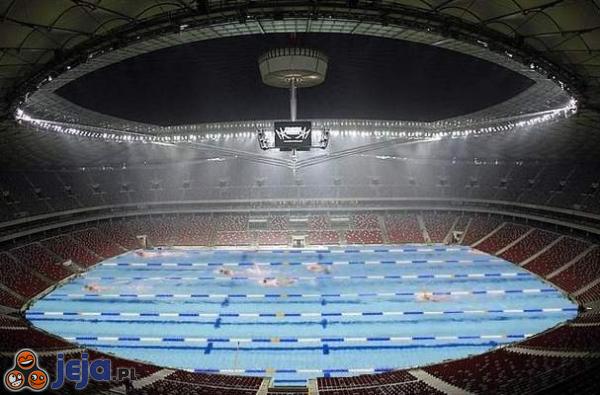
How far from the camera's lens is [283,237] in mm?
38312

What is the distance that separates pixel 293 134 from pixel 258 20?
46.8 feet

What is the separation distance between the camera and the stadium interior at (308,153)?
1298 centimetres

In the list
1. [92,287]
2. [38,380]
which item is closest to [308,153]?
[92,287]

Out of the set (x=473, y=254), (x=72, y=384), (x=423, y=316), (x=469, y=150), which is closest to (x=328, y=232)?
(x=473, y=254)

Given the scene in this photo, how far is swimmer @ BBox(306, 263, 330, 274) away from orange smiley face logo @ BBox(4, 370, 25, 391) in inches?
823

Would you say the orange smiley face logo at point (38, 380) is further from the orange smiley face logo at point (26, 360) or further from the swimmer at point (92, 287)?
the swimmer at point (92, 287)

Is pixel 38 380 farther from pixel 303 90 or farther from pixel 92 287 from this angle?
pixel 303 90

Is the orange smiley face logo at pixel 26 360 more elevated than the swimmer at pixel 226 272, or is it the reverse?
the swimmer at pixel 226 272

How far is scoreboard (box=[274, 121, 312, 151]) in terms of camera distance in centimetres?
2795

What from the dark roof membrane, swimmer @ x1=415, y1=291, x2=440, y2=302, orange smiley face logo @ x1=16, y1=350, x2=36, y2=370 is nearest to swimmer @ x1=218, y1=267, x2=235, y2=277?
swimmer @ x1=415, y1=291, x2=440, y2=302

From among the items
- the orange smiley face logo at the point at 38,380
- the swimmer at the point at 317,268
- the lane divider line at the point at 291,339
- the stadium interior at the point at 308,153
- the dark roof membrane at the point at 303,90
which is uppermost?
the dark roof membrane at the point at 303,90

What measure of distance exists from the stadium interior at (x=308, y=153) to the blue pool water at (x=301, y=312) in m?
0.69

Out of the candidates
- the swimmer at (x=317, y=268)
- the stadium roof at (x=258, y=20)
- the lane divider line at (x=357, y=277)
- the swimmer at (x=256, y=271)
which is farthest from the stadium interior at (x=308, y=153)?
the swimmer at (x=256, y=271)

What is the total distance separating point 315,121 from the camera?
128 feet
